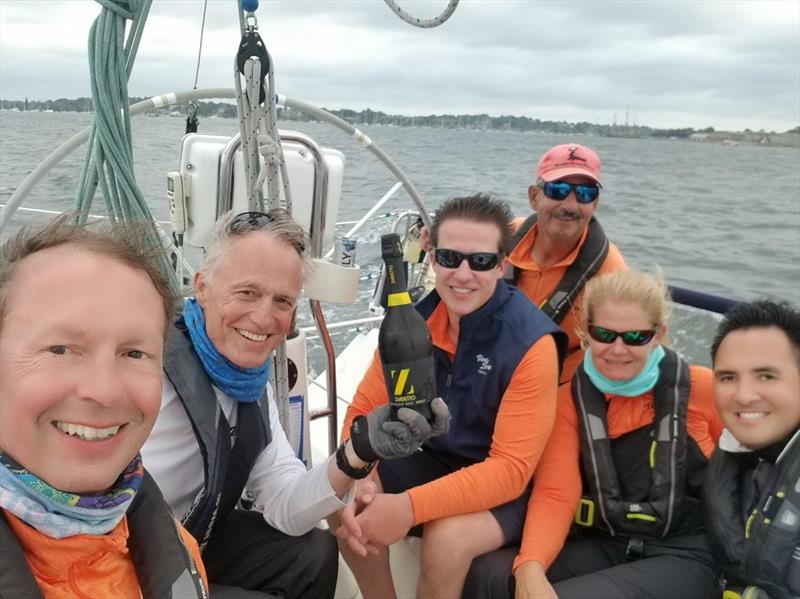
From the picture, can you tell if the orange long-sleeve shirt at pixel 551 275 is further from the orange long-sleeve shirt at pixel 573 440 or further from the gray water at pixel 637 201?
the gray water at pixel 637 201

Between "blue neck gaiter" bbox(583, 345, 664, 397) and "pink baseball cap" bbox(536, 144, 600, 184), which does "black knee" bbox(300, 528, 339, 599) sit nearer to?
"blue neck gaiter" bbox(583, 345, 664, 397)

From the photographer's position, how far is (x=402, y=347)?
1.58 meters

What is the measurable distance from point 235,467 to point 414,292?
197 centimetres

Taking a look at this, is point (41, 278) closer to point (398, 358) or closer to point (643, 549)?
point (398, 358)

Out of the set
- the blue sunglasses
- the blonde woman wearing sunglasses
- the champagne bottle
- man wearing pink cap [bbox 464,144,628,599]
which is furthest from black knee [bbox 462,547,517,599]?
the blue sunglasses

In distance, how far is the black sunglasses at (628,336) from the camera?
6.09 feet

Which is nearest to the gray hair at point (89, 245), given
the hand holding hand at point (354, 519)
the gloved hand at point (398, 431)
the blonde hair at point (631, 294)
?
the gloved hand at point (398, 431)

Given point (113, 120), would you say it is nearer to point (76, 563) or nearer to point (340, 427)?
point (76, 563)

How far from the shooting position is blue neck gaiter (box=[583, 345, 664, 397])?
1.87 meters

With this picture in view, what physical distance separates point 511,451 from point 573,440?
224mm

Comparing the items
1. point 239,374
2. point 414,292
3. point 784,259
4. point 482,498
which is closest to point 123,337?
point 239,374

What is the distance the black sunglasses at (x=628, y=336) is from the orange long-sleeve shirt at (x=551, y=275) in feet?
1.62

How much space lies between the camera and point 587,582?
5.63ft

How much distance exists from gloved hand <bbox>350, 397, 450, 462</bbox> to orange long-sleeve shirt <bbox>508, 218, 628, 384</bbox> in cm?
94
